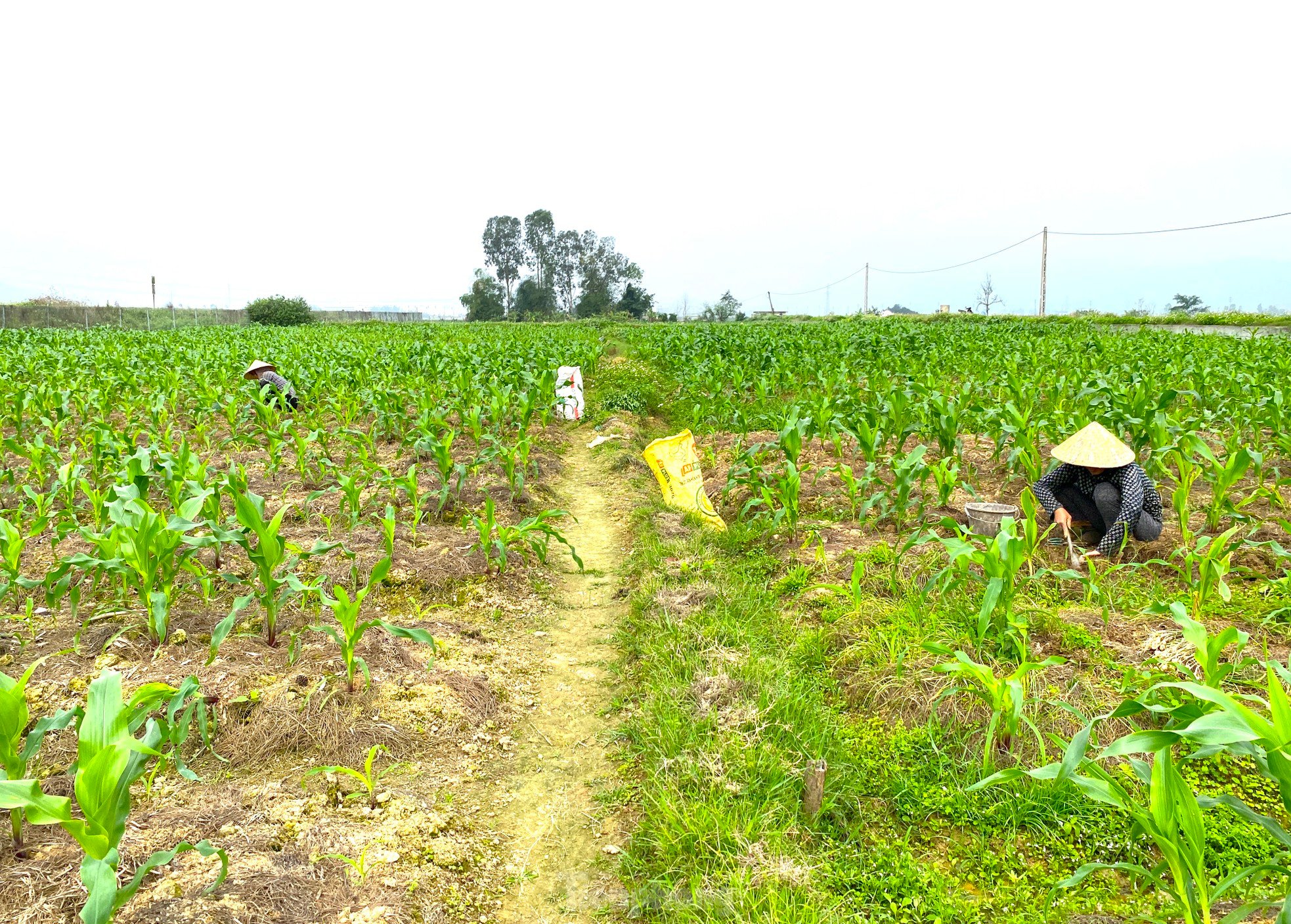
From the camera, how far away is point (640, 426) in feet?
33.6

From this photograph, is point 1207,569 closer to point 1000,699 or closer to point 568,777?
point 1000,699

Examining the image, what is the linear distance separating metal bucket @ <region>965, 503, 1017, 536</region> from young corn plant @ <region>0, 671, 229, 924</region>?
4.48 metres

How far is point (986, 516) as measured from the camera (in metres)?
4.71

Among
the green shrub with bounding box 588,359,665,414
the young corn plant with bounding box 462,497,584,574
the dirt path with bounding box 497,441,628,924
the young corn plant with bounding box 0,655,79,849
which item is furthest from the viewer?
the green shrub with bounding box 588,359,665,414

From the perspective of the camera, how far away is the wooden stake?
2.48 m

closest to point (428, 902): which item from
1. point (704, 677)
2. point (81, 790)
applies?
point (81, 790)

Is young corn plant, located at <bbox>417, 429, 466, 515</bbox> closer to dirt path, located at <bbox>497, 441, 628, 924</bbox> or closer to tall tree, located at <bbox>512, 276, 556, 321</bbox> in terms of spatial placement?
dirt path, located at <bbox>497, 441, 628, 924</bbox>

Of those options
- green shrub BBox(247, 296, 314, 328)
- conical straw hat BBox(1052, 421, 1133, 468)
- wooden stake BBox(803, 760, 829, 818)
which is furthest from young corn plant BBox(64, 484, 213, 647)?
green shrub BBox(247, 296, 314, 328)

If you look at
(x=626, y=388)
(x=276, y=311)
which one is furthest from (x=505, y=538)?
(x=276, y=311)

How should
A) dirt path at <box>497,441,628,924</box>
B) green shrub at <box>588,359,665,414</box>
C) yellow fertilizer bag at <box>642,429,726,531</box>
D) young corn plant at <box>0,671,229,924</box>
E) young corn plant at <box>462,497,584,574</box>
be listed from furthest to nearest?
green shrub at <box>588,359,665,414</box> < yellow fertilizer bag at <box>642,429,726,531</box> < young corn plant at <box>462,497,584,574</box> < dirt path at <box>497,441,628,924</box> < young corn plant at <box>0,671,229,924</box>

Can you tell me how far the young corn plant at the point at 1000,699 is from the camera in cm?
256

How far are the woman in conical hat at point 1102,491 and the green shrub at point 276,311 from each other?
41999 millimetres

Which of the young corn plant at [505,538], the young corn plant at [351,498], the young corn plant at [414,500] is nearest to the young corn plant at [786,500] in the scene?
the young corn plant at [505,538]

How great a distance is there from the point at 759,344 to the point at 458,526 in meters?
10.7
